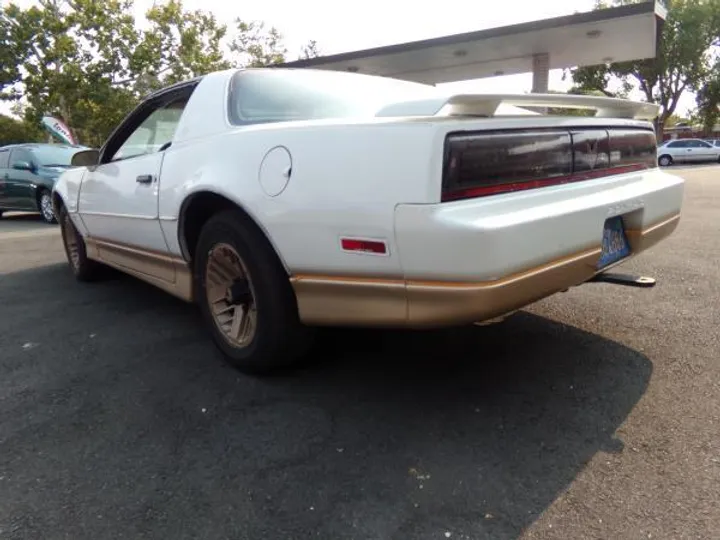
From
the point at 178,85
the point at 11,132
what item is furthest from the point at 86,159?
the point at 11,132

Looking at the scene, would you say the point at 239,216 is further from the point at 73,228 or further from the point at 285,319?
the point at 73,228

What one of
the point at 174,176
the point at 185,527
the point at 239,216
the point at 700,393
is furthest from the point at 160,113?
the point at 700,393

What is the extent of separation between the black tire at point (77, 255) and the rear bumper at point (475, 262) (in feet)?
10.7

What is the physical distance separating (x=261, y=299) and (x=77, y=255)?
3.27 metres

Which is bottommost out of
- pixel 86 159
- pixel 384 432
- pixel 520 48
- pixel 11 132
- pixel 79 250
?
pixel 384 432

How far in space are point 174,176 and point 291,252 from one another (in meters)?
1.04

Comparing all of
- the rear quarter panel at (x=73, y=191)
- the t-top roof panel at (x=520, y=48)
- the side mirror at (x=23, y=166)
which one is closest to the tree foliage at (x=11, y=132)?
the t-top roof panel at (x=520, y=48)

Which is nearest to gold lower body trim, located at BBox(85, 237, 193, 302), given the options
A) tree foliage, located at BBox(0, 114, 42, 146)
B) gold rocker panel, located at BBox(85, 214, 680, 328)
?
gold rocker panel, located at BBox(85, 214, 680, 328)

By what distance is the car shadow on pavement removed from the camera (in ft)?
5.85

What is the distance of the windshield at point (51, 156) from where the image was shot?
36.2 ft

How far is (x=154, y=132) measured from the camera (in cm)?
354

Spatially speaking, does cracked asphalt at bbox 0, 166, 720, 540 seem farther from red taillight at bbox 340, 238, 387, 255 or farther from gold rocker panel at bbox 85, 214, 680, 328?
red taillight at bbox 340, 238, 387, 255

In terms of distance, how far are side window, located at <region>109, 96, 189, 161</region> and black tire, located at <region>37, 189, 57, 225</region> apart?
8.05m

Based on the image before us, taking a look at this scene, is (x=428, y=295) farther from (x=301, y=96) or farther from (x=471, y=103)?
(x=301, y=96)
